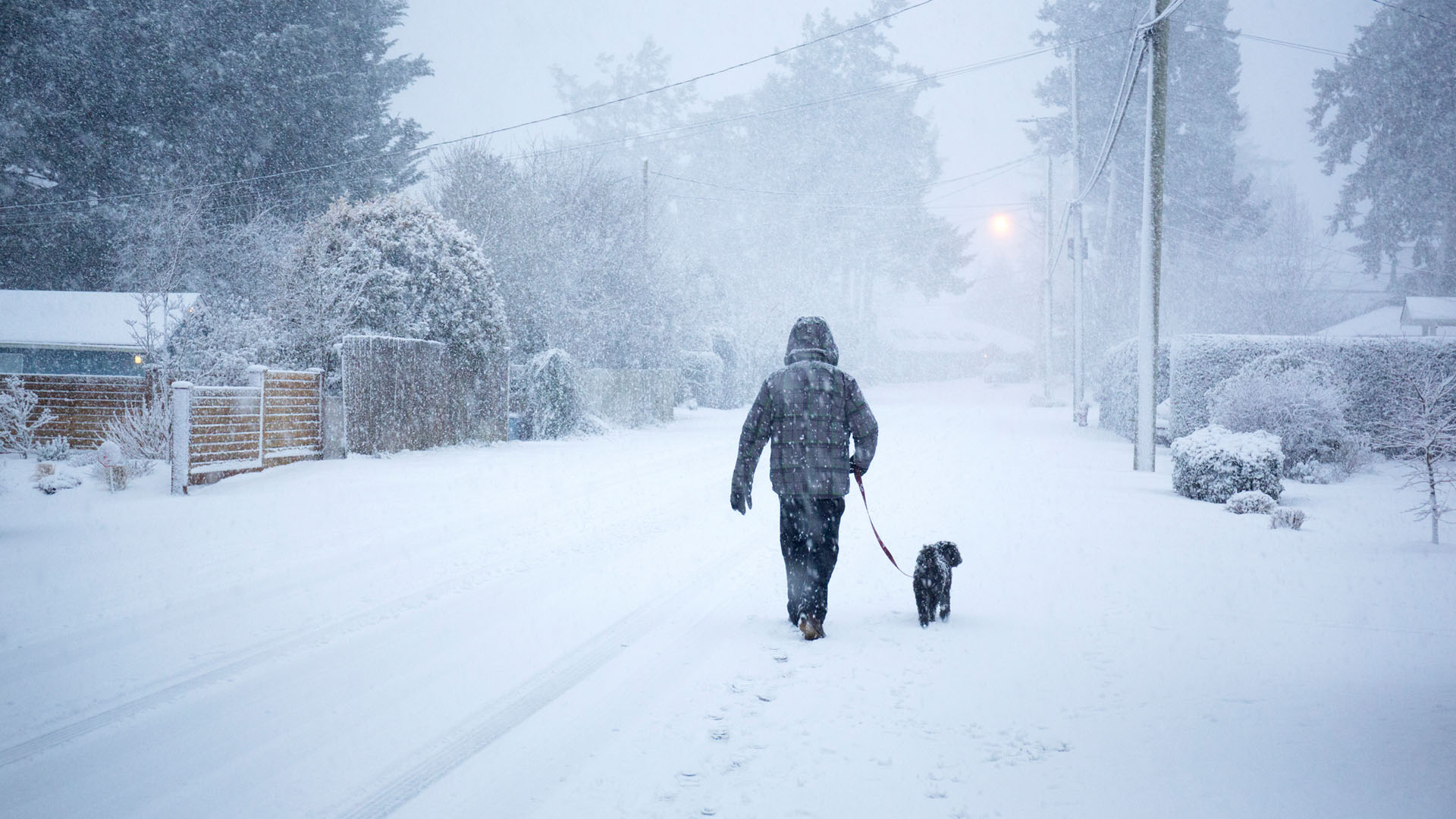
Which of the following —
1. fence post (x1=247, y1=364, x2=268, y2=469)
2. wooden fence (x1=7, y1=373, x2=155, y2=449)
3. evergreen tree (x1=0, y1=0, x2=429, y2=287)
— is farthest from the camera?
evergreen tree (x1=0, y1=0, x2=429, y2=287)

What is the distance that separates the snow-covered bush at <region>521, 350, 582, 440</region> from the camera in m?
20.3

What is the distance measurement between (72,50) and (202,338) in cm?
1648

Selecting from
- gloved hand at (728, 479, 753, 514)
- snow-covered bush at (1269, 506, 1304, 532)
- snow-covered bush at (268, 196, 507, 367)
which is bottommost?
snow-covered bush at (1269, 506, 1304, 532)

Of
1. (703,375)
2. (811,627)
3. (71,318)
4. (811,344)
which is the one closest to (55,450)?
(71,318)

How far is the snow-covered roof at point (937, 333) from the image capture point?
69.2 m

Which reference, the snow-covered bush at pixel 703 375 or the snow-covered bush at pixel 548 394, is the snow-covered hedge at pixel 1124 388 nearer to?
the snow-covered bush at pixel 548 394

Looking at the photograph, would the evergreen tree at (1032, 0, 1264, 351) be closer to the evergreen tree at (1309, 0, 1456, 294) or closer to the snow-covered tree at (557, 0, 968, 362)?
the evergreen tree at (1309, 0, 1456, 294)

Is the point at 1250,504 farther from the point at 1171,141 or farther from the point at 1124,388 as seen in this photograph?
the point at 1171,141

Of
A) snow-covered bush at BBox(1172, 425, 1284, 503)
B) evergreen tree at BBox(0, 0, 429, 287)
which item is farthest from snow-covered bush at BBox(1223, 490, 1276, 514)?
evergreen tree at BBox(0, 0, 429, 287)

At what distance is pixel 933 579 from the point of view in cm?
546

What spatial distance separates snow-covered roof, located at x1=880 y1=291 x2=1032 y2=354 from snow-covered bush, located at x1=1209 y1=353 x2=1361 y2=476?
51.6 meters

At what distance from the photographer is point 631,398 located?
998 inches

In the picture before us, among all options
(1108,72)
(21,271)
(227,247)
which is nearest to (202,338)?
(227,247)

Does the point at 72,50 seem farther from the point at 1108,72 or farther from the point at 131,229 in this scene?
the point at 1108,72
